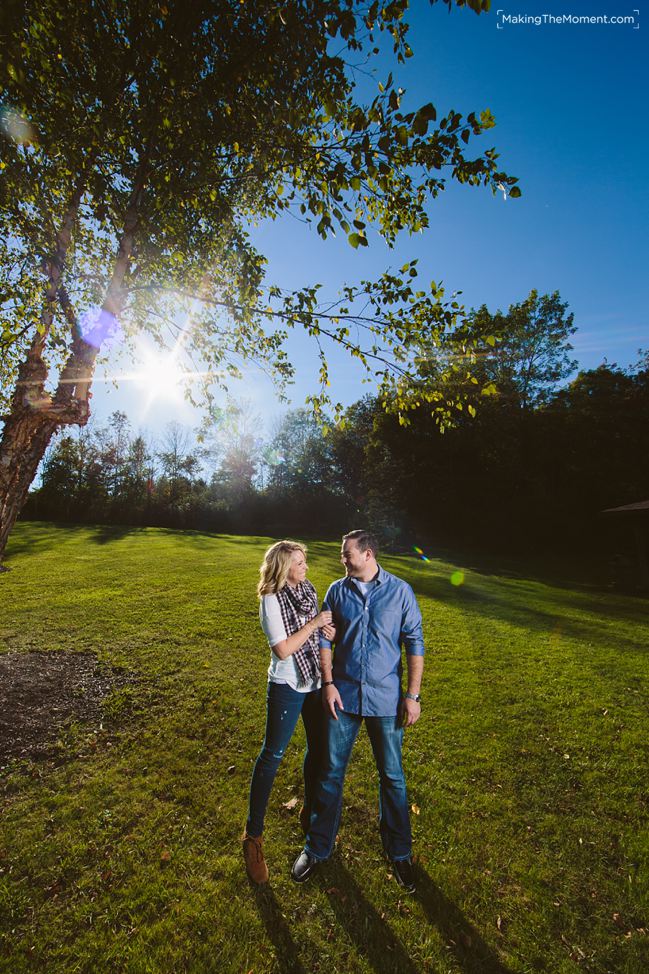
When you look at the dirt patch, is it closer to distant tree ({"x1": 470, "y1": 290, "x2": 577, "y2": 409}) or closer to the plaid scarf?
the plaid scarf

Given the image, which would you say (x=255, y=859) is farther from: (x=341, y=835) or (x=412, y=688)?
(x=412, y=688)

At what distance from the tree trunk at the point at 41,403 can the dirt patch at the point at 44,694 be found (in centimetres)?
303

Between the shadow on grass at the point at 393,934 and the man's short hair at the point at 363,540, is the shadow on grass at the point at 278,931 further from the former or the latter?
the man's short hair at the point at 363,540

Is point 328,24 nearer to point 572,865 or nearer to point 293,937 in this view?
point 293,937

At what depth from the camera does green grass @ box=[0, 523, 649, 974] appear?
3.05m

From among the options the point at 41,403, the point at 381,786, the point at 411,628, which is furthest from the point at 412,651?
the point at 41,403

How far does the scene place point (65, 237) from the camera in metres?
5.56

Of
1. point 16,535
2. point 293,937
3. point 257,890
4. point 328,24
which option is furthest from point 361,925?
point 16,535

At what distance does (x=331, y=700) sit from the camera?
11.5 feet

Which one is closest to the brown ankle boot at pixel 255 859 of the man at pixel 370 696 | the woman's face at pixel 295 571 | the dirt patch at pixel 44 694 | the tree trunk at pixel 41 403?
the man at pixel 370 696

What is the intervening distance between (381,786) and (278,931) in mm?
1270

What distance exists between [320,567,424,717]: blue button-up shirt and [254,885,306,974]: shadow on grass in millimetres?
1668

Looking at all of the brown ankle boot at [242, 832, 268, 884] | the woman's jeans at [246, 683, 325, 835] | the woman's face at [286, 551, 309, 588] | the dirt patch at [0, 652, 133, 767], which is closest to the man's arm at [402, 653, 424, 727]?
the woman's jeans at [246, 683, 325, 835]

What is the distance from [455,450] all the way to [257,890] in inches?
1339
